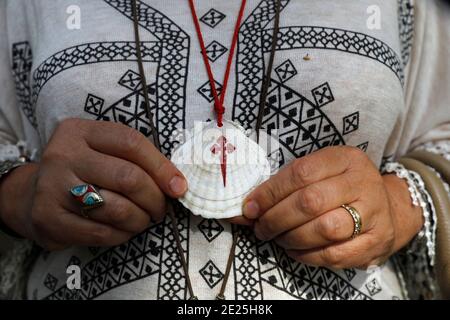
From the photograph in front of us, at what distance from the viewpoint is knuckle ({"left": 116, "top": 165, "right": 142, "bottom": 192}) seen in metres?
0.78

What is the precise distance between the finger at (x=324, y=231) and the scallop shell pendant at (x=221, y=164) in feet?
0.32

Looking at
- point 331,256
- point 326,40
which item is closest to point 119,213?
point 331,256

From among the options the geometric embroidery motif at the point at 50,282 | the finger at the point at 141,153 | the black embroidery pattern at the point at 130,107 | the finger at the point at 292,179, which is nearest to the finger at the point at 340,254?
the finger at the point at 292,179

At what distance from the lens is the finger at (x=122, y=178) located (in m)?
0.78

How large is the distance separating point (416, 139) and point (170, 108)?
1.65 feet

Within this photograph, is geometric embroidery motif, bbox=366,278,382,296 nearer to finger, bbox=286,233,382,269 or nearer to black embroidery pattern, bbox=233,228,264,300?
finger, bbox=286,233,382,269

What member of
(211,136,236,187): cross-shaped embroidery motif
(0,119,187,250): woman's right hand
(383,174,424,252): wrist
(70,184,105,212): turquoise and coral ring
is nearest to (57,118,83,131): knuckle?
(0,119,187,250): woman's right hand

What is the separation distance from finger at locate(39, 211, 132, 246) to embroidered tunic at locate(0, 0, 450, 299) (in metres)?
0.05

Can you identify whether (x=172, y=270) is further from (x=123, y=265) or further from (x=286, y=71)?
(x=286, y=71)

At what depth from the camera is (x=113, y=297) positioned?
869mm

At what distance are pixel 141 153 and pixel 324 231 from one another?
29cm

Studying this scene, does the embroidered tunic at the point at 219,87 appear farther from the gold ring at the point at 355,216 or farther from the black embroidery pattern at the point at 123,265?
the gold ring at the point at 355,216

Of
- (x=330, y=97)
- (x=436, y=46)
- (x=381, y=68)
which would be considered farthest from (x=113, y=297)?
(x=436, y=46)

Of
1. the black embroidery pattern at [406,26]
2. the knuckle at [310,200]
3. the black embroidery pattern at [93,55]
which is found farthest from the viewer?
the black embroidery pattern at [406,26]
